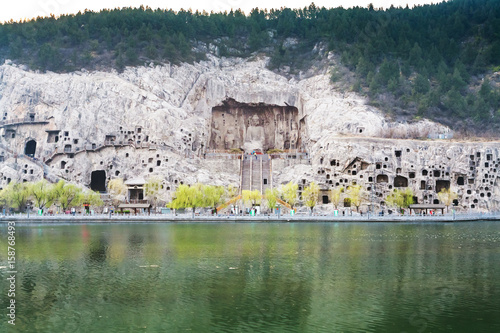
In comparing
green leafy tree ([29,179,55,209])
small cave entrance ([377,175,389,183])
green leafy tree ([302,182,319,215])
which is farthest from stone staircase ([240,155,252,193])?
green leafy tree ([29,179,55,209])

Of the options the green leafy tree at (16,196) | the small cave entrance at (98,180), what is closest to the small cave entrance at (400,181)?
the small cave entrance at (98,180)

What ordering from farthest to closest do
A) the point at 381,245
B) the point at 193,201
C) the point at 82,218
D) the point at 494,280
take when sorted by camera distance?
1. the point at 193,201
2. the point at 82,218
3. the point at 381,245
4. the point at 494,280

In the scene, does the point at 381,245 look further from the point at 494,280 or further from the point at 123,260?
the point at 123,260

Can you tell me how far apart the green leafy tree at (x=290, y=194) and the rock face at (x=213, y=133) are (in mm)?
2196

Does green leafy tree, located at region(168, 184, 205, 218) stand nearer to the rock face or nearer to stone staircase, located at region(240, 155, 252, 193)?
the rock face

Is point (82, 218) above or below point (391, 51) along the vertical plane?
below

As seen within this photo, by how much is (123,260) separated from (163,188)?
41864 millimetres

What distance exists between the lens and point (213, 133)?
95.4 m

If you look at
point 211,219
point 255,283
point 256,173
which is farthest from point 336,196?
point 255,283

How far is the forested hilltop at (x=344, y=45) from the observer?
8675 centimetres

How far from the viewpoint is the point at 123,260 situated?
3256cm

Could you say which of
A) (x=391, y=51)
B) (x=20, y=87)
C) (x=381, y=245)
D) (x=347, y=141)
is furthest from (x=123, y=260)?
(x=391, y=51)

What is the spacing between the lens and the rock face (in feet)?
242

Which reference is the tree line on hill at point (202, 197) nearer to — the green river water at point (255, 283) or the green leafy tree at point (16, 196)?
the green leafy tree at point (16, 196)
